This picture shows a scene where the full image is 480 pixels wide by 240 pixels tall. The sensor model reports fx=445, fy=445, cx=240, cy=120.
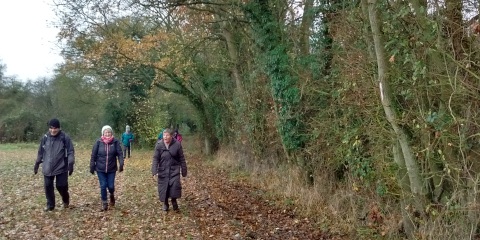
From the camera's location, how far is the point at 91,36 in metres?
21.9

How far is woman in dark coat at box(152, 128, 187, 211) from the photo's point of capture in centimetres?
1003

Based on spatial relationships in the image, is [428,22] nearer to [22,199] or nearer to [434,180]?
[434,180]

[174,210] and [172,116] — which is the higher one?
[172,116]

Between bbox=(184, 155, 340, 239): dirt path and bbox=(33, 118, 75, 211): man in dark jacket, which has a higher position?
bbox=(33, 118, 75, 211): man in dark jacket

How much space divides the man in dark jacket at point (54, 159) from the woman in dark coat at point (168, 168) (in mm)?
1936

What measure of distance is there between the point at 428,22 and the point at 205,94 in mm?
20205

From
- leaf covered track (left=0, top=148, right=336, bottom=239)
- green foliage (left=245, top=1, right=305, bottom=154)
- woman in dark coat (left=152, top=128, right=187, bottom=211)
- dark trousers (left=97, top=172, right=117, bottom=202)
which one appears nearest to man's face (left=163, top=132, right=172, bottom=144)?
woman in dark coat (left=152, top=128, right=187, bottom=211)

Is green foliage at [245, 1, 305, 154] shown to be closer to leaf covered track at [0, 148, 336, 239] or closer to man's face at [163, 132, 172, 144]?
leaf covered track at [0, 148, 336, 239]

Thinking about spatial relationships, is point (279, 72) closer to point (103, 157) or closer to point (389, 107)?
point (103, 157)

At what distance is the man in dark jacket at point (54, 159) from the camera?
9898 millimetres

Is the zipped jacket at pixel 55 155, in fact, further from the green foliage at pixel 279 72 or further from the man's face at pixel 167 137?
the green foliage at pixel 279 72

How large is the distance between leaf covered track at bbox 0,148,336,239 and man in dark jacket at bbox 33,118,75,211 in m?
0.61

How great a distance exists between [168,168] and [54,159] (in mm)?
2526

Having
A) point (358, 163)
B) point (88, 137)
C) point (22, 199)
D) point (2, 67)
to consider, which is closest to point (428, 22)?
point (358, 163)
